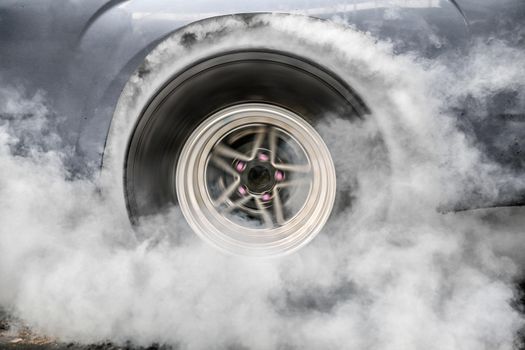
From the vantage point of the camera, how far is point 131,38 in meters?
2.09

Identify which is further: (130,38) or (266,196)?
(266,196)

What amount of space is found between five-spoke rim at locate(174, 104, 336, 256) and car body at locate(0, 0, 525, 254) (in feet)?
1.23

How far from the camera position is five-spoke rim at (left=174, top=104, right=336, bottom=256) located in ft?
7.13

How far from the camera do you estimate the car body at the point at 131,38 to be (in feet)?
6.58

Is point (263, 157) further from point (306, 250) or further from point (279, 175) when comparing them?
point (306, 250)

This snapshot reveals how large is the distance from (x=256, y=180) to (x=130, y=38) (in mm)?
748

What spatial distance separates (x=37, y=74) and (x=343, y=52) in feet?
3.93

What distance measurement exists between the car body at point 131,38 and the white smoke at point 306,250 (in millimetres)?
49

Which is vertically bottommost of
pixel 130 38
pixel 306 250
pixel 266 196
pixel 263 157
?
pixel 306 250

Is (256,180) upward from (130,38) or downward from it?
downward

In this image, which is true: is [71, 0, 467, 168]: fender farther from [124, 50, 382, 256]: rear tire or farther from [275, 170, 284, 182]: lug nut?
[275, 170, 284, 182]: lug nut

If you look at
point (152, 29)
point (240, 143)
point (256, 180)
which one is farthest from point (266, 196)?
point (152, 29)

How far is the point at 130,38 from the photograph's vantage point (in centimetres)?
209

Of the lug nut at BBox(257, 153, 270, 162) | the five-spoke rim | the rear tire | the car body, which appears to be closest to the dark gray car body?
the car body
